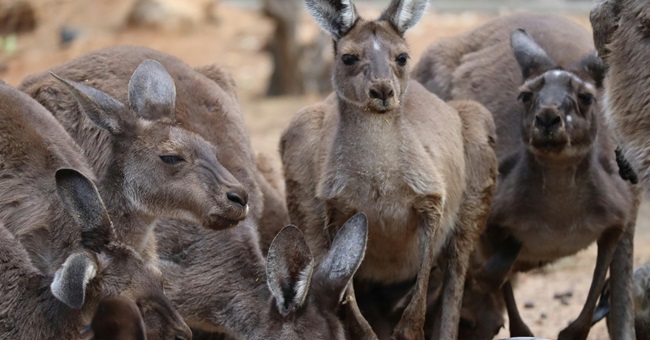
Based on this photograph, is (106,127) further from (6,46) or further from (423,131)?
(6,46)

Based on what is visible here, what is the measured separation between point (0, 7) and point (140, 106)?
14.6 metres

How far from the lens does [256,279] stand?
7516 millimetres

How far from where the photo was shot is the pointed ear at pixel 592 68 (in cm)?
911

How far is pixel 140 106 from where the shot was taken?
294 inches

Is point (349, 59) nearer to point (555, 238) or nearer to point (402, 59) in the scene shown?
point (402, 59)

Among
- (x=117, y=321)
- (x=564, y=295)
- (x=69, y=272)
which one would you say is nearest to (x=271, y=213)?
(x=564, y=295)

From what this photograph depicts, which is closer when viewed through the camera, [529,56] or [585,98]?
[585,98]

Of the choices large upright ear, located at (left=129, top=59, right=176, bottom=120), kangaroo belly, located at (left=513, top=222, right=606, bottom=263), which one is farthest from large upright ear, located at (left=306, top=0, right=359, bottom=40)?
kangaroo belly, located at (left=513, top=222, right=606, bottom=263)

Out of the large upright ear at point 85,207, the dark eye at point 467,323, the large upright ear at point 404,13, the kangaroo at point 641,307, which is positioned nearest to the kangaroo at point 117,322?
the large upright ear at point 85,207

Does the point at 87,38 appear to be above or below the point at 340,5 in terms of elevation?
below

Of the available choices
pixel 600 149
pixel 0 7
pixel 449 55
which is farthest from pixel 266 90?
pixel 600 149

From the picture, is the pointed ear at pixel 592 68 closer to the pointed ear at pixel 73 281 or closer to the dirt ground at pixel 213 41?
the pointed ear at pixel 73 281

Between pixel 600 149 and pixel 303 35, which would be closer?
pixel 600 149

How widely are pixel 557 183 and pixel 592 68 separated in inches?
33.0
